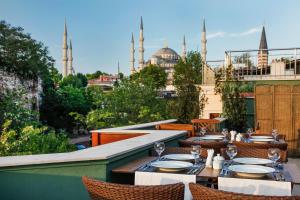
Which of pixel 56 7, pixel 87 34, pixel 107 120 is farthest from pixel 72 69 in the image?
pixel 107 120

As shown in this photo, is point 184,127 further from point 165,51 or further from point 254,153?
point 165,51

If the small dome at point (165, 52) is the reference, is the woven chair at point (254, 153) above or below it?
below

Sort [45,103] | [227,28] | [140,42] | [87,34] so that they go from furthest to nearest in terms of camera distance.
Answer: [140,42] < [87,34] < [227,28] < [45,103]

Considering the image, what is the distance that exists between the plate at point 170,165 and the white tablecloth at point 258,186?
1.32ft

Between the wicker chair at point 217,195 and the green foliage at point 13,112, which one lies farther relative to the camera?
the green foliage at point 13,112

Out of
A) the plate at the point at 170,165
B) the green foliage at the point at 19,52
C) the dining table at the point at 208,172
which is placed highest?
the green foliage at the point at 19,52

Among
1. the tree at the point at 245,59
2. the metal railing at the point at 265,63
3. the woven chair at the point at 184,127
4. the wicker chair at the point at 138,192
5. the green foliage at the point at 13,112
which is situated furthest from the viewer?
the tree at the point at 245,59

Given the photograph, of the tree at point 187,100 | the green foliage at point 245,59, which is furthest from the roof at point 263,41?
the tree at point 187,100

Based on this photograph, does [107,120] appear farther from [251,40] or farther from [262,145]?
[251,40]

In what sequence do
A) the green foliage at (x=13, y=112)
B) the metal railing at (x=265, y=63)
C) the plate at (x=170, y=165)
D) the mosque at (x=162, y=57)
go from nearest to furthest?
the plate at (x=170, y=165), the green foliage at (x=13, y=112), the metal railing at (x=265, y=63), the mosque at (x=162, y=57)

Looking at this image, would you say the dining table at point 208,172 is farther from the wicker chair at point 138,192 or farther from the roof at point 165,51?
the roof at point 165,51

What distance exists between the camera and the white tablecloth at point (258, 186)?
286cm

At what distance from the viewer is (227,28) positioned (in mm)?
36969

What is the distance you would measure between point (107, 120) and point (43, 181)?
320 inches
